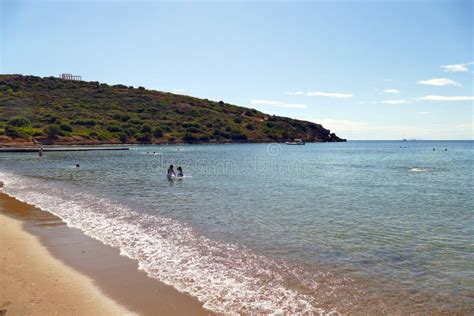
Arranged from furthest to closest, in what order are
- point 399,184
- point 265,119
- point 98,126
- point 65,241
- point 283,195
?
point 265,119
point 98,126
point 399,184
point 283,195
point 65,241

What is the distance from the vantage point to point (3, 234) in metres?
14.1

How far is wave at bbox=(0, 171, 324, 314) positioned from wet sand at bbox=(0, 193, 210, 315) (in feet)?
1.68

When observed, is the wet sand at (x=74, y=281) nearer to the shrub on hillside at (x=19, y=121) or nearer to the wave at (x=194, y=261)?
the wave at (x=194, y=261)

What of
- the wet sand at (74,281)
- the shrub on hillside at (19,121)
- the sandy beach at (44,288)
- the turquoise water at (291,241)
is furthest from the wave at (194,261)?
the shrub on hillside at (19,121)

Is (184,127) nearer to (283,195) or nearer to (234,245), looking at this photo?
(283,195)

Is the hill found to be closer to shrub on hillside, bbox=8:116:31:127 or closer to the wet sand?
shrub on hillside, bbox=8:116:31:127

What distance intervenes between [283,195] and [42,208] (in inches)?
586

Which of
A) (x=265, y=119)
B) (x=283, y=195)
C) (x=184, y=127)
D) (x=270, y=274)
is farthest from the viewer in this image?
(x=265, y=119)

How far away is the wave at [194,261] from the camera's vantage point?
8.94 meters

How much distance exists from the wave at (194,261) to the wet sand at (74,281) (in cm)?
51

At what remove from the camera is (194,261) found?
1186cm

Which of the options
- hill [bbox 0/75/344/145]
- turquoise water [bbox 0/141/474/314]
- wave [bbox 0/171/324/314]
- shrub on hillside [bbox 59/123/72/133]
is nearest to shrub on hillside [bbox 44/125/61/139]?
hill [bbox 0/75/344/145]

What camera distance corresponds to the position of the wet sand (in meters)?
8.21

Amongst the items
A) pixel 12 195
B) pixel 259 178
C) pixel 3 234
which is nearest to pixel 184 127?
pixel 259 178
